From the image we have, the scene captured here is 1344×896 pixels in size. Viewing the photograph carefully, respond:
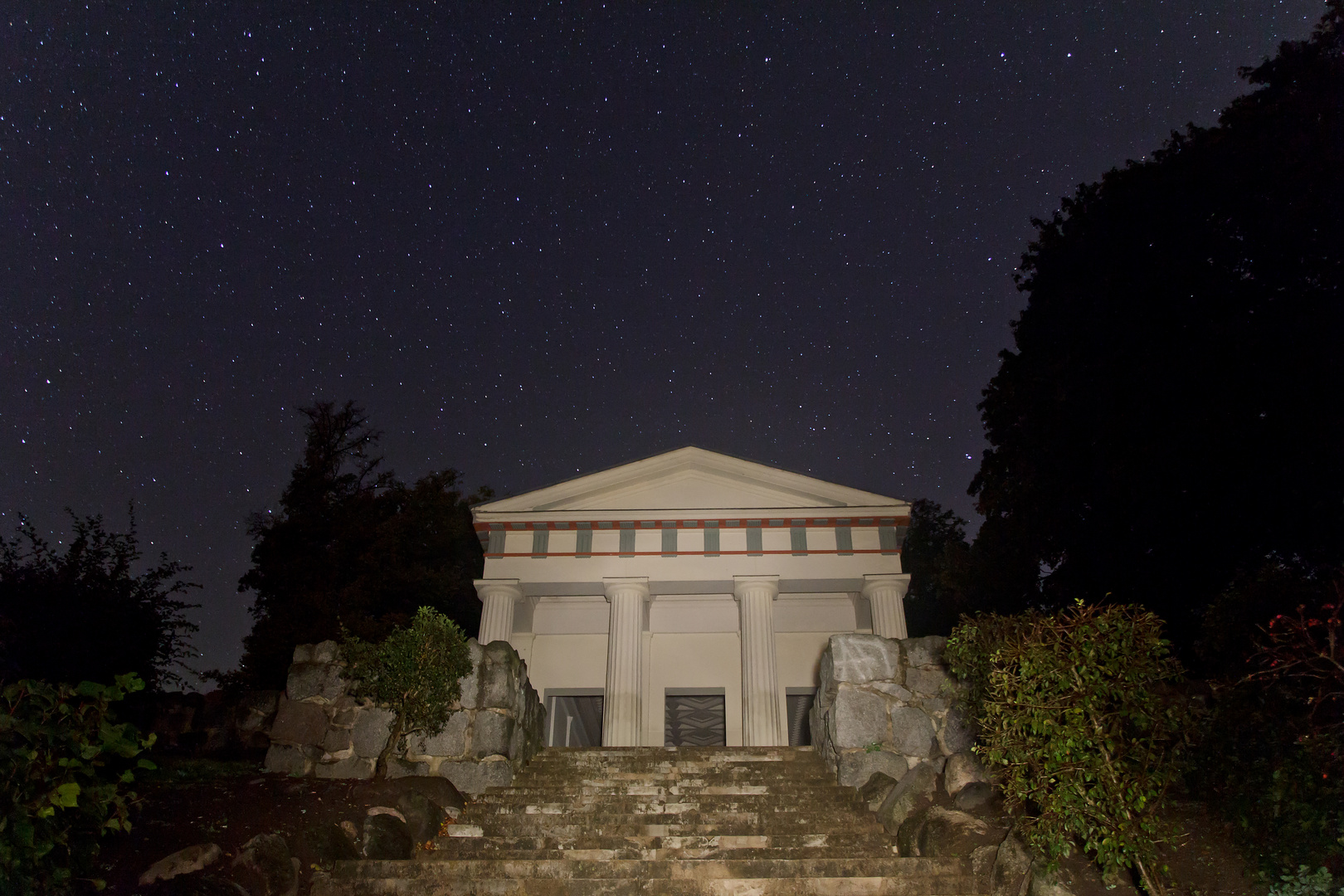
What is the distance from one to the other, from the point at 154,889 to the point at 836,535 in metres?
15.1

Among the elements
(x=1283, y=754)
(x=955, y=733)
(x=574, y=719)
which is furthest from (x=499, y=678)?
(x=574, y=719)

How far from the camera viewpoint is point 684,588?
1948 cm

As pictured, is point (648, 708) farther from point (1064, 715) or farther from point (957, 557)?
point (1064, 715)

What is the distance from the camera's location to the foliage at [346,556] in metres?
23.8

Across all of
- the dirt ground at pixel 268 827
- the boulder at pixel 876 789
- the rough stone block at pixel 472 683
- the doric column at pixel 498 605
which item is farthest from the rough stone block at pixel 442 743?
the doric column at pixel 498 605

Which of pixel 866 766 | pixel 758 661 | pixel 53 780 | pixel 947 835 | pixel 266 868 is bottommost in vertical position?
pixel 266 868

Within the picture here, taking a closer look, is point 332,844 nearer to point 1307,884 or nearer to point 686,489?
point 1307,884

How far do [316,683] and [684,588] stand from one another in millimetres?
9572

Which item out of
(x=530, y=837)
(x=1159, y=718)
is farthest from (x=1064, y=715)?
(x=530, y=837)

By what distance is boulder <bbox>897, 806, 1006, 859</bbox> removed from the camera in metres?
7.87

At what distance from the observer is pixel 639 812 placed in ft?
32.2

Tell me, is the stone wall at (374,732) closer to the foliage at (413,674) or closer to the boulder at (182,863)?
the foliage at (413,674)

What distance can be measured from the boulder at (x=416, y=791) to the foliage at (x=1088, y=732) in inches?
243

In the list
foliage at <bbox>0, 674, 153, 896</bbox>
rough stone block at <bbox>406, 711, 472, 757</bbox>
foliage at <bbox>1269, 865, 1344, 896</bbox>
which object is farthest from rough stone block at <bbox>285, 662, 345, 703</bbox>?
foliage at <bbox>1269, 865, 1344, 896</bbox>
